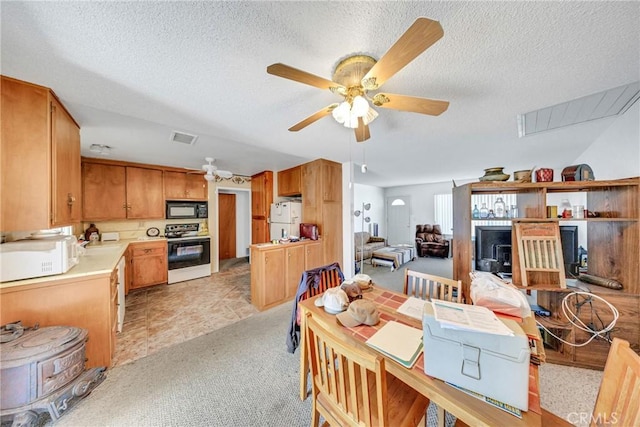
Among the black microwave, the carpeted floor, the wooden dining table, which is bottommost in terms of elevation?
the carpeted floor

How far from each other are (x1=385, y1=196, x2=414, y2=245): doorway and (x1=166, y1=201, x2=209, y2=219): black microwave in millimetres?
6065

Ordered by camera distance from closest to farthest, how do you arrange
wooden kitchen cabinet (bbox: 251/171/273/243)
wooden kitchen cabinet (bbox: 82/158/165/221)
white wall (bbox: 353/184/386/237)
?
1. wooden kitchen cabinet (bbox: 82/158/165/221)
2. wooden kitchen cabinet (bbox: 251/171/273/243)
3. white wall (bbox: 353/184/386/237)

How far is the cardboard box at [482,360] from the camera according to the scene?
0.69 metres

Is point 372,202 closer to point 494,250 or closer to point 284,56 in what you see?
point 494,250

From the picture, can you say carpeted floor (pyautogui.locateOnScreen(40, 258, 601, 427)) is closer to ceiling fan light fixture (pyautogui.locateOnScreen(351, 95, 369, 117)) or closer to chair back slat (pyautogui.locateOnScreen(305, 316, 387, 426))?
chair back slat (pyautogui.locateOnScreen(305, 316, 387, 426))

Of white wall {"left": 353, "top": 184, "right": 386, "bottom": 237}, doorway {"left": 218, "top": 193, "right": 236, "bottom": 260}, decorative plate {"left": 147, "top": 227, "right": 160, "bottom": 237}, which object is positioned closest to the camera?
decorative plate {"left": 147, "top": 227, "right": 160, "bottom": 237}

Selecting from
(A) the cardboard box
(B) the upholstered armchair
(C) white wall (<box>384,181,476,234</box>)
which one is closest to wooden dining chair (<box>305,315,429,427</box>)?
(A) the cardboard box

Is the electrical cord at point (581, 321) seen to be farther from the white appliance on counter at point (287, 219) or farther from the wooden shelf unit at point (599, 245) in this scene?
the white appliance on counter at point (287, 219)

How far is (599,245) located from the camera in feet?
6.29

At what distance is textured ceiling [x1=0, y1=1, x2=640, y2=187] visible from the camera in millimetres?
933

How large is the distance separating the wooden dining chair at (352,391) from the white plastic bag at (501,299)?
660mm

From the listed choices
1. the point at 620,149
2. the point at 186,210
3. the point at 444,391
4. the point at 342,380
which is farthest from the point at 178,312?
the point at 620,149

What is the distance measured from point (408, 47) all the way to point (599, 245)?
8.88 ft

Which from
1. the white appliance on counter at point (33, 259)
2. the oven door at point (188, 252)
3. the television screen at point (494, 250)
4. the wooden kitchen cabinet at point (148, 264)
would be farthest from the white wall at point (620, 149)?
the wooden kitchen cabinet at point (148, 264)
